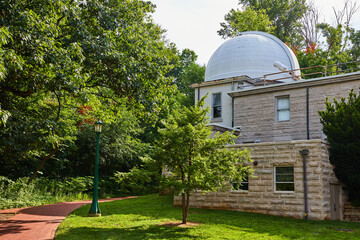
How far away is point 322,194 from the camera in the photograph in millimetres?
15852

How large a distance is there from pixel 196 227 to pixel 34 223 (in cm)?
615

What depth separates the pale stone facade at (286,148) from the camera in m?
16.3

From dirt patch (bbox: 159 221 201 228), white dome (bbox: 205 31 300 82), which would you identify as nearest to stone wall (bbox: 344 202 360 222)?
dirt patch (bbox: 159 221 201 228)

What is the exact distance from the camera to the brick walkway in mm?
11281

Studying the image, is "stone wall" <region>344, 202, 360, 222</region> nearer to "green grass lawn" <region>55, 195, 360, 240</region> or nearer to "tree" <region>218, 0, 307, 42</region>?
"green grass lawn" <region>55, 195, 360, 240</region>

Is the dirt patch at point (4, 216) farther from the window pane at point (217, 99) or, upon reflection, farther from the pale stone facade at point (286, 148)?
the window pane at point (217, 99)

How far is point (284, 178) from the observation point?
56.2 feet

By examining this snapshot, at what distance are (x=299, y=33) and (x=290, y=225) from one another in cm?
3938

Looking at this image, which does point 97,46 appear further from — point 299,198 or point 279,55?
point 279,55

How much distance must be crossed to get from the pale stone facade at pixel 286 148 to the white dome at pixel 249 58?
8.54 ft

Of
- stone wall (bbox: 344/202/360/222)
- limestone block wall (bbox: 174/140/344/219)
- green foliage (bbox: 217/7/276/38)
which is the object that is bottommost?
stone wall (bbox: 344/202/360/222)

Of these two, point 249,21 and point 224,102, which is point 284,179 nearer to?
point 224,102

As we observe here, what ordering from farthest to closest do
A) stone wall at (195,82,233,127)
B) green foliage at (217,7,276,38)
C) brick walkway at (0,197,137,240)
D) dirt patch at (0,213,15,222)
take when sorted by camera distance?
1. green foliage at (217,7,276,38)
2. stone wall at (195,82,233,127)
3. dirt patch at (0,213,15,222)
4. brick walkway at (0,197,137,240)

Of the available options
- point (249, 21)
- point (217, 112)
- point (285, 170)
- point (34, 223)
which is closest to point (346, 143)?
point (285, 170)
